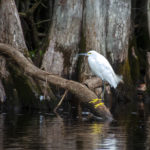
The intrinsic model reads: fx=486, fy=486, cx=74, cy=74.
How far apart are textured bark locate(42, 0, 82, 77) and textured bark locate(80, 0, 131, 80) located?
350 millimetres

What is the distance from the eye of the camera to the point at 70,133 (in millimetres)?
9336

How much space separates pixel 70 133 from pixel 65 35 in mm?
8281

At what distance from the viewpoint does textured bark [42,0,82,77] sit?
17.1 m

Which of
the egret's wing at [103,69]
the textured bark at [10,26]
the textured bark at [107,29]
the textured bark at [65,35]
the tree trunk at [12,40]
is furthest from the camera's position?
the textured bark at [65,35]

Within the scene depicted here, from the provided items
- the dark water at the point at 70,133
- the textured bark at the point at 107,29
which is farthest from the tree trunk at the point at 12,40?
the textured bark at the point at 107,29

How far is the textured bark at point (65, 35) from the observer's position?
17.1m

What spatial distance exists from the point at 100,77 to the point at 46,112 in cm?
189

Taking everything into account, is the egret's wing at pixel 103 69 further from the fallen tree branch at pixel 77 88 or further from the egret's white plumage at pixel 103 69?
the fallen tree branch at pixel 77 88

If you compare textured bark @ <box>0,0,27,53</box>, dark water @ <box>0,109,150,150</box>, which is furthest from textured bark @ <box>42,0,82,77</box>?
dark water @ <box>0,109,150,150</box>

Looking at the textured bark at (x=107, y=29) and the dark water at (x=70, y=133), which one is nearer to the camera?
the dark water at (x=70, y=133)

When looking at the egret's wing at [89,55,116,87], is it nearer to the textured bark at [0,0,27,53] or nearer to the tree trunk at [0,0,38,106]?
the tree trunk at [0,0,38,106]

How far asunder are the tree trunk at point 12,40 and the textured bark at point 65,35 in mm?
2173

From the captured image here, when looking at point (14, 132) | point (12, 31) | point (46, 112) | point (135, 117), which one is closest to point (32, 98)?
point (46, 112)

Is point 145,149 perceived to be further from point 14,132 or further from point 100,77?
point 100,77
